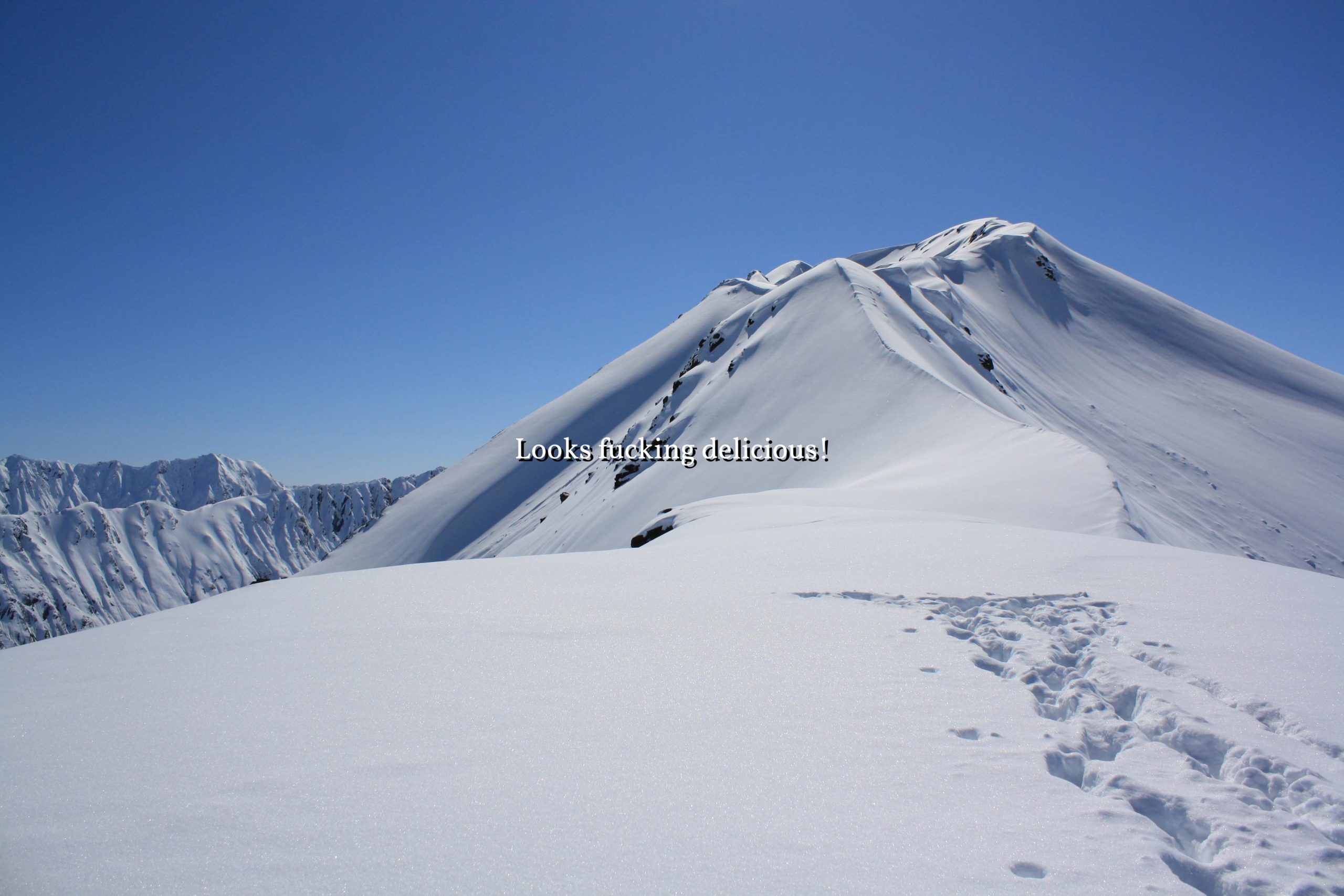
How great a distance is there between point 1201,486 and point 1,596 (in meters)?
293

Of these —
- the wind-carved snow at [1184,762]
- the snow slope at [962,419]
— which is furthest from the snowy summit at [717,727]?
the snow slope at [962,419]

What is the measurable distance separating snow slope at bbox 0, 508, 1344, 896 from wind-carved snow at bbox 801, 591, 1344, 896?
19 mm

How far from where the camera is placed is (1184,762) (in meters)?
3.67

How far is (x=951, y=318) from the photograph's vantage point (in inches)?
2147

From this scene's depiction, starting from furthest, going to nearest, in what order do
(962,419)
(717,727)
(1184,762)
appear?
(962,419)
(717,727)
(1184,762)

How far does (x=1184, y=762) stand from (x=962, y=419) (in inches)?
1036

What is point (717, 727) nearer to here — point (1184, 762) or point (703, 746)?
point (703, 746)

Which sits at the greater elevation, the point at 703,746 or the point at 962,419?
the point at 962,419

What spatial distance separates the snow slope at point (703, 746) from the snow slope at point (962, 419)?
992cm

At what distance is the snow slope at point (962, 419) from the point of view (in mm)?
23906

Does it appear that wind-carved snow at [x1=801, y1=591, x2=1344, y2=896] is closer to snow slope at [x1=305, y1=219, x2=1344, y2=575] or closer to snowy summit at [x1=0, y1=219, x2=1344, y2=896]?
snowy summit at [x1=0, y1=219, x2=1344, y2=896]

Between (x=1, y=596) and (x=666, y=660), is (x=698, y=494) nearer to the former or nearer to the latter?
(x=666, y=660)

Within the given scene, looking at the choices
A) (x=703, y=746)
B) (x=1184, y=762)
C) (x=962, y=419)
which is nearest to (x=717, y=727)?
(x=703, y=746)

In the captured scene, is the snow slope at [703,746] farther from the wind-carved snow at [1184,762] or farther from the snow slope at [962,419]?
the snow slope at [962,419]
